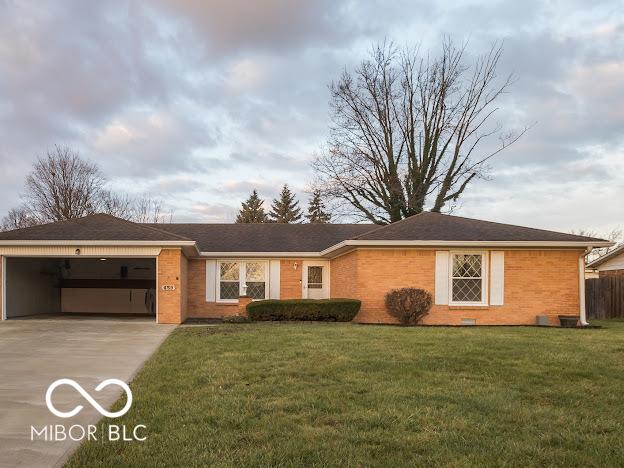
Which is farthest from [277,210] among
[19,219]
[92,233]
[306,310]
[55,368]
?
[55,368]

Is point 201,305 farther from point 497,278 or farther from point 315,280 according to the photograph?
point 497,278

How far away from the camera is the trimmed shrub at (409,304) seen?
53.4ft

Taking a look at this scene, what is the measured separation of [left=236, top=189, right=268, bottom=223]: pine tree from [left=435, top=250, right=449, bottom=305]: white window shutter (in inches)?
1674

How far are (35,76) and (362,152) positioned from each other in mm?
21566

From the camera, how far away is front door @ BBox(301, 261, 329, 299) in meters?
20.6

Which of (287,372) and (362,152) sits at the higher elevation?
(362,152)

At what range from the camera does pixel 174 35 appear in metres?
12.2

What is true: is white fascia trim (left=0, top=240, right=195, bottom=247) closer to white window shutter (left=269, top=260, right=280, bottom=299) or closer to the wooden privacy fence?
white window shutter (left=269, top=260, right=280, bottom=299)

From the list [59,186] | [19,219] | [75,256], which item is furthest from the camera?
[19,219]

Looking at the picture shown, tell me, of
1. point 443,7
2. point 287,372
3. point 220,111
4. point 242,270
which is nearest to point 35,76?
point 220,111

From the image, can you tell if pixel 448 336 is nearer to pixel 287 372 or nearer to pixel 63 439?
pixel 287 372

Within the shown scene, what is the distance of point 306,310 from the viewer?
16.7m

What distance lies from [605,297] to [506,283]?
975cm

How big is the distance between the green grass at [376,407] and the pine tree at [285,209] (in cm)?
4905
